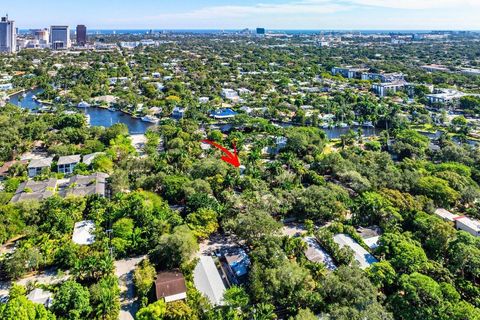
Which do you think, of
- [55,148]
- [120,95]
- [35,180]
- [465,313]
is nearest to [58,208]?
[35,180]

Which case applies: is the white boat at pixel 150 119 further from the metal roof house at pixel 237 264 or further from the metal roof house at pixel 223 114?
the metal roof house at pixel 237 264

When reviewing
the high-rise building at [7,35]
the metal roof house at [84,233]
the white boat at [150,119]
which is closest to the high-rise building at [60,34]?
the high-rise building at [7,35]

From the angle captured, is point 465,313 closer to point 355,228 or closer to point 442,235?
point 442,235

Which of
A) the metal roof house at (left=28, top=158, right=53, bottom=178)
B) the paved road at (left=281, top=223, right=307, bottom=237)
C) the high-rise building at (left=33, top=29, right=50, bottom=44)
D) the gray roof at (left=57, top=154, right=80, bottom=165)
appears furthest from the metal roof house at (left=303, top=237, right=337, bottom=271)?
the high-rise building at (left=33, top=29, right=50, bottom=44)

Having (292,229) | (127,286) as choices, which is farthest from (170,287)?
(292,229)

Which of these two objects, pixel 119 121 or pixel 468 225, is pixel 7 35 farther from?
pixel 468 225
